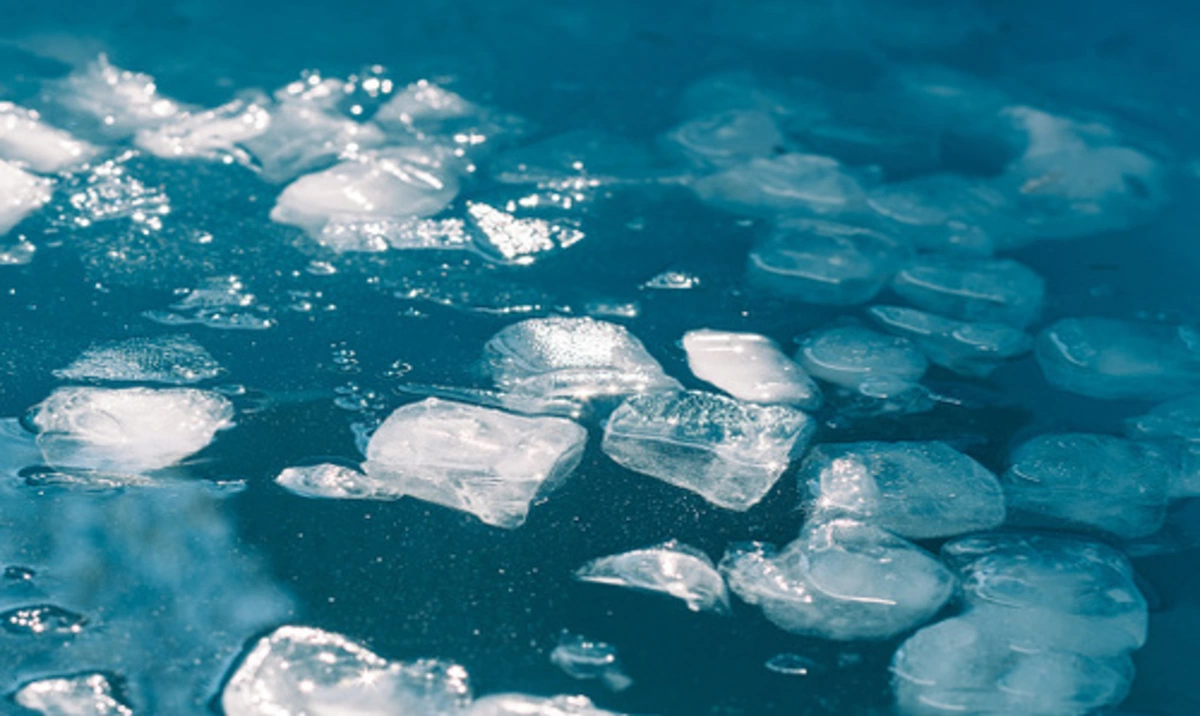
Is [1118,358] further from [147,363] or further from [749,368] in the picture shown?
[147,363]

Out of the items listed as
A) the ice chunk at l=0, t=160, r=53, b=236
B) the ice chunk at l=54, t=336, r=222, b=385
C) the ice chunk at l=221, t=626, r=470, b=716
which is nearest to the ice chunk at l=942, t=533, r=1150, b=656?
the ice chunk at l=221, t=626, r=470, b=716

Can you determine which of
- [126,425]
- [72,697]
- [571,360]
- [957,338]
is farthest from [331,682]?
[957,338]

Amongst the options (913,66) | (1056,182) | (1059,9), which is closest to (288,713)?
(1056,182)

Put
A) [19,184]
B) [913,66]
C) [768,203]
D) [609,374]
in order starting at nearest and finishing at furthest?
[609,374]
[19,184]
[768,203]
[913,66]

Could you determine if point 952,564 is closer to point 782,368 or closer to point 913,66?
point 782,368

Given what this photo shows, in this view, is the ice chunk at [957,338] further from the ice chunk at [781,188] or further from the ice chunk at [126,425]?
the ice chunk at [126,425]

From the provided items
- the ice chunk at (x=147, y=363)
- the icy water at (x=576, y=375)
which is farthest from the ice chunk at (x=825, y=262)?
the ice chunk at (x=147, y=363)

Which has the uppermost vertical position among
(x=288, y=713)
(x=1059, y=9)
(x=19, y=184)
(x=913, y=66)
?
(x=1059, y=9)
